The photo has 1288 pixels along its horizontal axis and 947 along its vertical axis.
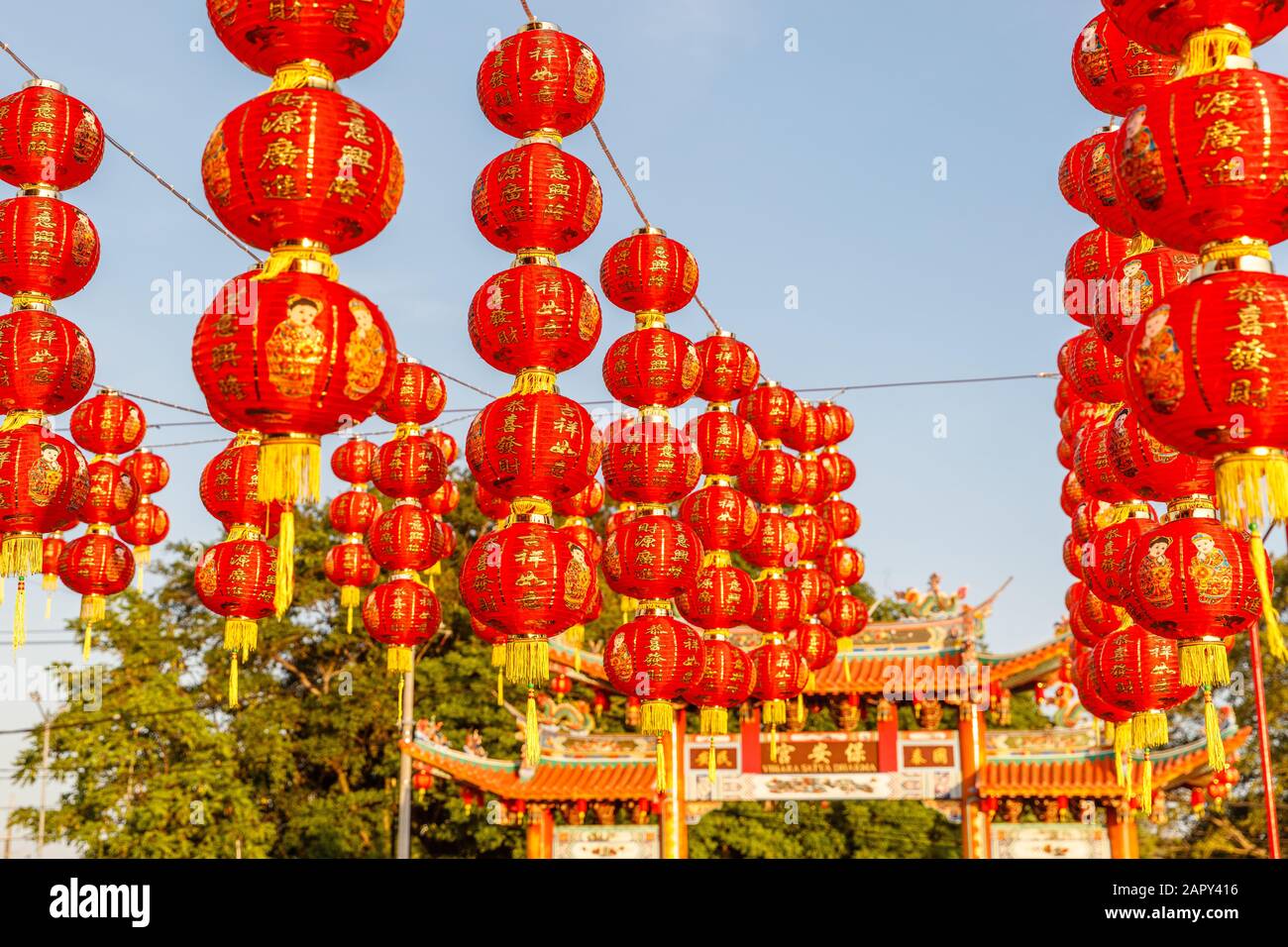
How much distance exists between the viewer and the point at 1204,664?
4379 millimetres

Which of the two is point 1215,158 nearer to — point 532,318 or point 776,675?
point 532,318

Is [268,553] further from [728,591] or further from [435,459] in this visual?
[728,591]

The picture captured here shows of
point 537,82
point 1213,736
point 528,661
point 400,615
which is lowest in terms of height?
point 1213,736

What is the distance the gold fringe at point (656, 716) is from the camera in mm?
6621

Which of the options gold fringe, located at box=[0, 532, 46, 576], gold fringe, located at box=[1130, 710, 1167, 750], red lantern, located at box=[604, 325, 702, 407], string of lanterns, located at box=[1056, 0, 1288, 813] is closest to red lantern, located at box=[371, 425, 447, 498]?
red lantern, located at box=[604, 325, 702, 407]

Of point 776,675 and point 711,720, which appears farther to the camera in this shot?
point 776,675

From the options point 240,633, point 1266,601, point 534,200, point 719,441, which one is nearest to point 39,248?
point 240,633

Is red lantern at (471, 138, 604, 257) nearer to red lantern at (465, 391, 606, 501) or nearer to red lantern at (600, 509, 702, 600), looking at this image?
red lantern at (465, 391, 606, 501)

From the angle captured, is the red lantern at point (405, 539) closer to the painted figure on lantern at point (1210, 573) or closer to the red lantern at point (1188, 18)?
the painted figure on lantern at point (1210, 573)

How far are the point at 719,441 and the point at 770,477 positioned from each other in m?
1.23

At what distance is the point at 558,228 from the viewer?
557 cm

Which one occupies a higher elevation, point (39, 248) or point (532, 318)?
point (39, 248)
